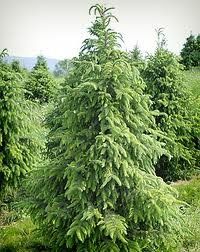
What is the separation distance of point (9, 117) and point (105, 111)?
412 centimetres

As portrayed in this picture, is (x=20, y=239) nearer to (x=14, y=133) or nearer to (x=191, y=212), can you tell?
(x=14, y=133)

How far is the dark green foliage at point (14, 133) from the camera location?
9234 millimetres

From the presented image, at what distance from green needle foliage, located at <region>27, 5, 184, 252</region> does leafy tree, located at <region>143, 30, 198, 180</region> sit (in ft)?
16.3

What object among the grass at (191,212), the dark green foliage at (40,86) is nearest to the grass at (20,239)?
the grass at (191,212)

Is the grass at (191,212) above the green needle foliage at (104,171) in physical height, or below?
below

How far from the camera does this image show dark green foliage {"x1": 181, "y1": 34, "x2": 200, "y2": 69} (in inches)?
1534

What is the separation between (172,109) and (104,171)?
609cm

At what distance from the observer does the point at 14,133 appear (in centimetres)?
→ 955

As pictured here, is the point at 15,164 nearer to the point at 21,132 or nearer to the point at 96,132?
the point at 21,132

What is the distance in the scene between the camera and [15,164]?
9.59 m

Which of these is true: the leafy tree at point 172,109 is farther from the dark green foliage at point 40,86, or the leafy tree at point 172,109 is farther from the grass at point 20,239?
the dark green foliage at point 40,86

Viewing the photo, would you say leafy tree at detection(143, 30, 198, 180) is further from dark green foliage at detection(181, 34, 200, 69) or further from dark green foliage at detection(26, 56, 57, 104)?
dark green foliage at detection(181, 34, 200, 69)

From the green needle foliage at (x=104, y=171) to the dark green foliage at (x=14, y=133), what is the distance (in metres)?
3.16

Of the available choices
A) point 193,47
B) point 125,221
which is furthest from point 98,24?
point 193,47
